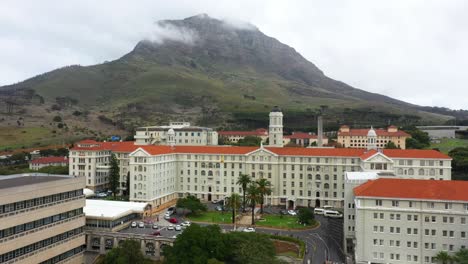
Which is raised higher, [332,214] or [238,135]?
[238,135]

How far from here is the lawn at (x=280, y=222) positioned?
77375 millimetres

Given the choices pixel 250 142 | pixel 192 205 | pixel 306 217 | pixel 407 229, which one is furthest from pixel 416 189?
pixel 250 142

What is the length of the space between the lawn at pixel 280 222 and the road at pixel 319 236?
295cm

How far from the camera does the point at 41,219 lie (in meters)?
53.1

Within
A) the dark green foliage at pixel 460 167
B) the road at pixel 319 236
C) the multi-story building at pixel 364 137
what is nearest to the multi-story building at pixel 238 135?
the multi-story building at pixel 364 137

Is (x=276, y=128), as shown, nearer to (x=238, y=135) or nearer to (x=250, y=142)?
(x=250, y=142)

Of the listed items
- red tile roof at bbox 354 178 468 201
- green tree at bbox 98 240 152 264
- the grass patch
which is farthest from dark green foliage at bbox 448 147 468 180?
green tree at bbox 98 240 152 264

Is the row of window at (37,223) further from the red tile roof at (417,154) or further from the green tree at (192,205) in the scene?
the red tile roof at (417,154)

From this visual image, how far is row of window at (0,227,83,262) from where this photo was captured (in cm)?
4766

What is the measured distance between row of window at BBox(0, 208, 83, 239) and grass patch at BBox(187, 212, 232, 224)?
90.7ft

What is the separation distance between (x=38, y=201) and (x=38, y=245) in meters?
5.89

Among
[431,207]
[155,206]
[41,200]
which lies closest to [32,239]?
[41,200]

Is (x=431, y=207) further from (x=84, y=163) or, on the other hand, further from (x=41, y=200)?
(x=84, y=163)

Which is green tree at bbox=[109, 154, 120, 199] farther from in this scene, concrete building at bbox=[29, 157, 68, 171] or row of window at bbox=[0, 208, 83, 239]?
concrete building at bbox=[29, 157, 68, 171]
